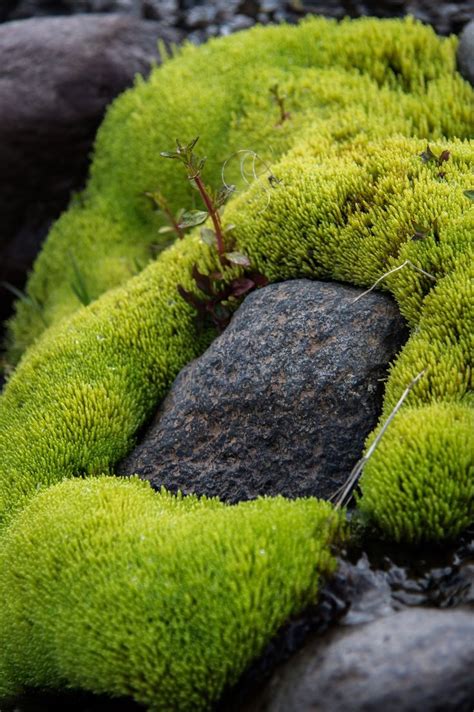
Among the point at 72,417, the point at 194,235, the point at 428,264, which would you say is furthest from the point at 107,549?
the point at 194,235

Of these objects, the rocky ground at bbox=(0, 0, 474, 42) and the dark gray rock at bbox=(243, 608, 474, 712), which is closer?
the dark gray rock at bbox=(243, 608, 474, 712)

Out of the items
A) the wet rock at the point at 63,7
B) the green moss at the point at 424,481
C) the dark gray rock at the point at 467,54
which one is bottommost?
the green moss at the point at 424,481

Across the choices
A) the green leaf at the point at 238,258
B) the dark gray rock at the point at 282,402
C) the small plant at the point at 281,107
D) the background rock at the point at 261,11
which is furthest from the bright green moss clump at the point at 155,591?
the background rock at the point at 261,11

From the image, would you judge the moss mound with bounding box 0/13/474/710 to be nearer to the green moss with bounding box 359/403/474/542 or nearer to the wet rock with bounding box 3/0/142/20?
the green moss with bounding box 359/403/474/542

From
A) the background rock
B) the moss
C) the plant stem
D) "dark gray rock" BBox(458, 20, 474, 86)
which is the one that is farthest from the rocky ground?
the plant stem

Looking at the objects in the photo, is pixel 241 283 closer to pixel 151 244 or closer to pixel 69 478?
pixel 69 478

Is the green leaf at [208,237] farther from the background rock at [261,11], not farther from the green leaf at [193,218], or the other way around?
the background rock at [261,11]
